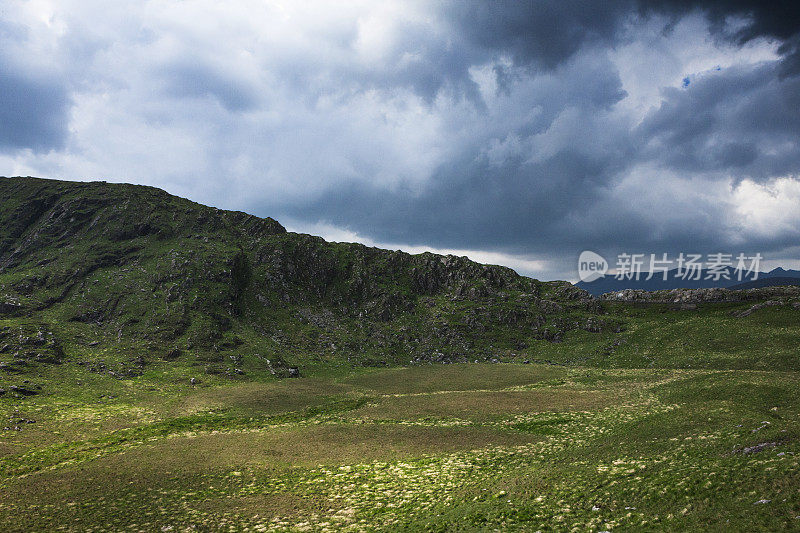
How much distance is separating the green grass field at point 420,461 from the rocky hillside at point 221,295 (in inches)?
1674

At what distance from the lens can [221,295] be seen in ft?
462

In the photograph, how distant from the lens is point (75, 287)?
13200cm

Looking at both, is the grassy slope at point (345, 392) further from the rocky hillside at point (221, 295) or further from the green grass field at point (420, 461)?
the rocky hillside at point (221, 295)

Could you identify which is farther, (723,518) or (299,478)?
(299,478)

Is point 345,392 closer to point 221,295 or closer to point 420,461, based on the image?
point 420,461

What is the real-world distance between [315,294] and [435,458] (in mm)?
139544

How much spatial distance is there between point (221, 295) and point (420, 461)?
126m

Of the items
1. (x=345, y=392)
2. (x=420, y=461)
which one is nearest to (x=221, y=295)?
(x=345, y=392)

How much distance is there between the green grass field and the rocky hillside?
42516mm

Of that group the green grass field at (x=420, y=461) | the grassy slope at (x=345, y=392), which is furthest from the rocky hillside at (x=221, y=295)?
the green grass field at (x=420, y=461)

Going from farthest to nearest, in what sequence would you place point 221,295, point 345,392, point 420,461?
1. point 221,295
2. point 345,392
3. point 420,461

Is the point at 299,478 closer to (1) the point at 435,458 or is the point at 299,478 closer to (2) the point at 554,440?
(1) the point at 435,458

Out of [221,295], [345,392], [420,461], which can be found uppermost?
[221,295]

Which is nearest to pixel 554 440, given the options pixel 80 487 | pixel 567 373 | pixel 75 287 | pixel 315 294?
pixel 80 487
